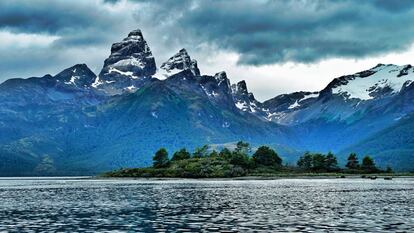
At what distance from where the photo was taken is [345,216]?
84.2 meters

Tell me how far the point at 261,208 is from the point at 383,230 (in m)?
36.0

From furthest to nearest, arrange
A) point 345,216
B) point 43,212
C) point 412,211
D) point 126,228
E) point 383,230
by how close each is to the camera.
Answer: point 43,212, point 412,211, point 345,216, point 126,228, point 383,230

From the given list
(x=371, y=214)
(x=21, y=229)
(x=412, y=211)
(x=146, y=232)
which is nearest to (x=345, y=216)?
(x=371, y=214)

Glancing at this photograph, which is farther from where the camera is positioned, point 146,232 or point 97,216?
point 97,216

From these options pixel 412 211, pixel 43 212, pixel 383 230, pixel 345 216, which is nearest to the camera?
pixel 383 230

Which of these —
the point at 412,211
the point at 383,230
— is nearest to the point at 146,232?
the point at 383,230

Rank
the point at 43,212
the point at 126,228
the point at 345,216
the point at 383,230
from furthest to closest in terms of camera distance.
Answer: the point at 43,212 → the point at 345,216 → the point at 126,228 → the point at 383,230

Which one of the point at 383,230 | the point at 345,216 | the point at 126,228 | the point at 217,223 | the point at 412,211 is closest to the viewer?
the point at 383,230

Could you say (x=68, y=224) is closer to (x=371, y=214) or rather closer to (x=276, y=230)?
(x=276, y=230)

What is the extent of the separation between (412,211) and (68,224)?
2176 inches

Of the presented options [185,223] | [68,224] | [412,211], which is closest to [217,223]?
[185,223]

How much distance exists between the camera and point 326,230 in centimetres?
6744

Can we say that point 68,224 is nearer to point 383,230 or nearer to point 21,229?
point 21,229

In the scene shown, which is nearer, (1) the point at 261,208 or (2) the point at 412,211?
(2) the point at 412,211
